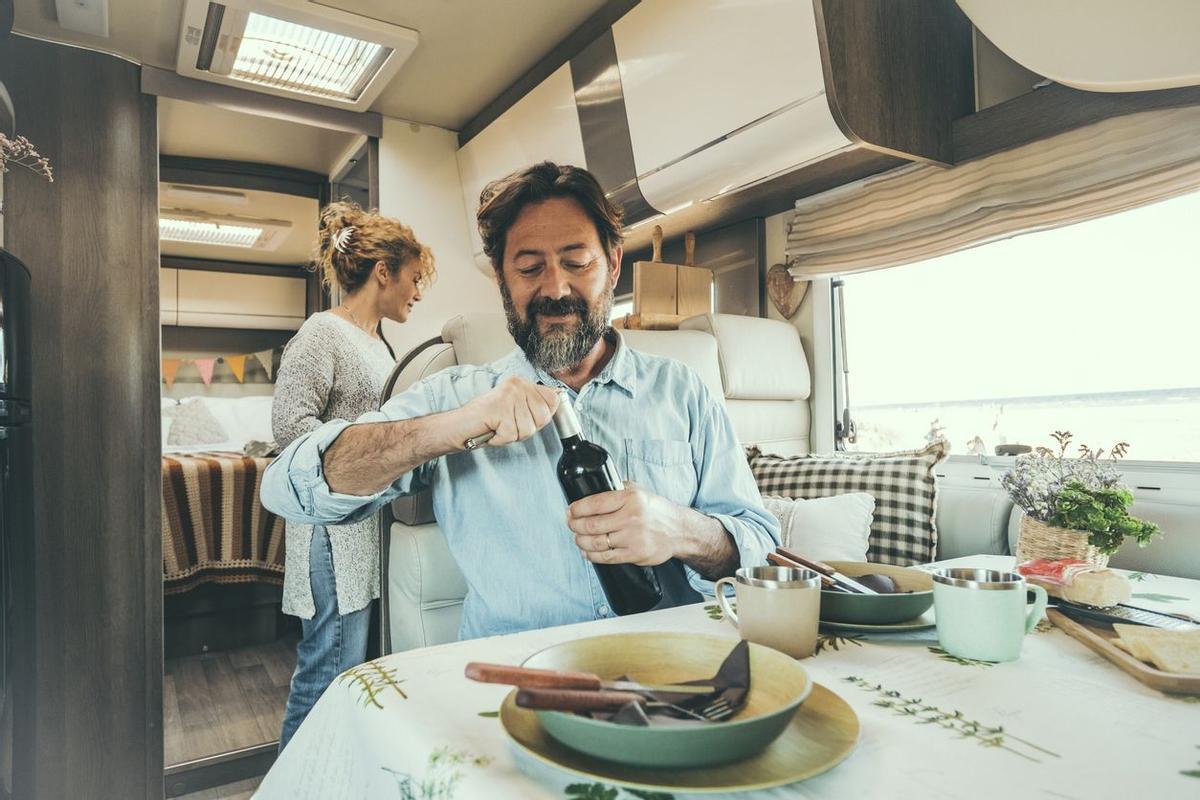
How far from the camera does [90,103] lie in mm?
1898

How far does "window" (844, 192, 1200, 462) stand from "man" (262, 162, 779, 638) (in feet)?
4.24

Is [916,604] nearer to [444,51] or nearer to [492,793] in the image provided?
[492,793]

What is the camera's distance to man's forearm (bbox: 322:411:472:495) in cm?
118

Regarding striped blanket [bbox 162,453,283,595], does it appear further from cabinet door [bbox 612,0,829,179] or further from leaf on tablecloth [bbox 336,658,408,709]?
leaf on tablecloth [bbox 336,658,408,709]

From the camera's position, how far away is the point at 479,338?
178 centimetres

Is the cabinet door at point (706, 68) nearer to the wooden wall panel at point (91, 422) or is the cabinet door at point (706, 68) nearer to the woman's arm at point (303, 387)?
the woman's arm at point (303, 387)

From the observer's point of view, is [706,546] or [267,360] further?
[267,360]

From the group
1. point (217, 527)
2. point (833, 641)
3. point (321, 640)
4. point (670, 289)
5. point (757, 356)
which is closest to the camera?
point (833, 641)

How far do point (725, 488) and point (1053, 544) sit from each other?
0.75 metres

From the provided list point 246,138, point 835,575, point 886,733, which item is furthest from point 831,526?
point 246,138

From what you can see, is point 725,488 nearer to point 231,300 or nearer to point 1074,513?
point 1074,513

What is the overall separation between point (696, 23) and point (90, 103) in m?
1.70

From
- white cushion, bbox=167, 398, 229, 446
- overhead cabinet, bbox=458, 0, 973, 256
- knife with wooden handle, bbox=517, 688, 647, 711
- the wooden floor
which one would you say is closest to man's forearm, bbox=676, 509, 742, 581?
knife with wooden handle, bbox=517, 688, 647, 711

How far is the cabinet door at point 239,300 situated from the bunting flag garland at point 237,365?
0.23 metres
